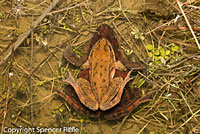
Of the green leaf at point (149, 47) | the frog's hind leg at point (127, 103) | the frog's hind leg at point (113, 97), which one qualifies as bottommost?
the frog's hind leg at point (127, 103)

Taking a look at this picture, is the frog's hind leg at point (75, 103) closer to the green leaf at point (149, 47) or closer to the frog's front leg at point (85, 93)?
the frog's front leg at point (85, 93)

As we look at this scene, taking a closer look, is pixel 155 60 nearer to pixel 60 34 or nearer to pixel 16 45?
pixel 60 34

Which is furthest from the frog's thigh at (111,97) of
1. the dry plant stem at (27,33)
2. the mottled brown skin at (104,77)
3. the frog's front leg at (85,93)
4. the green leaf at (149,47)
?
the dry plant stem at (27,33)

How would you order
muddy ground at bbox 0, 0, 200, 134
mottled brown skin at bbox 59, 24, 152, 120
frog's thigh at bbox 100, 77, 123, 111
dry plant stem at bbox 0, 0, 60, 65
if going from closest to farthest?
1. frog's thigh at bbox 100, 77, 123, 111
2. mottled brown skin at bbox 59, 24, 152, 120
3. muddy ground at bbox 0, 0, 200, 134
4. dry plant stem at bbox 0, 0, 60, 65

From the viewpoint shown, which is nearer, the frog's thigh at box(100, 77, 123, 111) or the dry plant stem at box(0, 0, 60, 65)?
the frog's thigh at box(100, 77, 123, 111)

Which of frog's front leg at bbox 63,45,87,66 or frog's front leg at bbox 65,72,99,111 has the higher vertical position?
frog's front leg at bbox 63,45,87,66

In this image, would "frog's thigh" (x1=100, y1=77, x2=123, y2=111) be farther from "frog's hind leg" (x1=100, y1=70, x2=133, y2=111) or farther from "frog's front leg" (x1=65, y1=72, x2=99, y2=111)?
"frog's front leg" (x1=65, y1=72, x2=99, y2=111)

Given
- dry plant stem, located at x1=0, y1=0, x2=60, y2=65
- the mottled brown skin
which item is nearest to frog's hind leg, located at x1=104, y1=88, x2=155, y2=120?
the mottled brown skin

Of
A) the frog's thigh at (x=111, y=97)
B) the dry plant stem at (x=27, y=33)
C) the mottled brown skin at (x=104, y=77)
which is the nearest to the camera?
the frog's thigh at (x=111, y=97)
